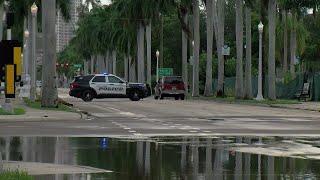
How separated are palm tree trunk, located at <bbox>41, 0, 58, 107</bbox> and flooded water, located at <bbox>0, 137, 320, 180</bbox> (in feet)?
50.7

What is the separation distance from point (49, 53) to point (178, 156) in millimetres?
20352

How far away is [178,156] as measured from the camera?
1467cm

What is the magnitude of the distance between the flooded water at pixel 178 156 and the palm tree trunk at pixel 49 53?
50.7 ft

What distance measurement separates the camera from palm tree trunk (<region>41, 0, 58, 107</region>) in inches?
1335

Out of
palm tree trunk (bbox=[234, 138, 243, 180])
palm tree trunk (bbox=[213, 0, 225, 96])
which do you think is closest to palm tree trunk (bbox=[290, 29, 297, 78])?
palm tree trunk (bbox=[213, 0, 225, 96])

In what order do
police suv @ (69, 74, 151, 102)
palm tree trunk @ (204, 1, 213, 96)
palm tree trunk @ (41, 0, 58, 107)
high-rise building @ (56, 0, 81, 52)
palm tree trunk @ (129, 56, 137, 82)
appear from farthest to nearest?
palm tree trunk @ (129, 56, 137, 82), high-rise building @ (56, 0, 81, 52), palm tree trunk @ (204, 1, 213, 96), police suv @ (69, 74, 151, 102), palm tree trunk @ (41, 0, 58, 107)

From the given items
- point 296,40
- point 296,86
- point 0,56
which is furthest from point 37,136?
point 296,40

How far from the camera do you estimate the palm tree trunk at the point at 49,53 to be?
33.9 m

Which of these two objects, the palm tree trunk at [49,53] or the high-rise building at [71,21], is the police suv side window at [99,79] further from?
the palm tree trunk at [49,53]

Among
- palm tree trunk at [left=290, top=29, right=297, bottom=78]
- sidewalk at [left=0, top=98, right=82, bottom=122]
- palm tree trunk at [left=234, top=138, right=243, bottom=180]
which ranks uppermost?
palm tree trunk at [left=290, top=29, right=297, bottom=78]

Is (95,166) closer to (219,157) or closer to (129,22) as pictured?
(219,157)

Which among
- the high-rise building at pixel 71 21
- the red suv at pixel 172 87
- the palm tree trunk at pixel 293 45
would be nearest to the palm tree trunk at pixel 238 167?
the red suv at pixel 172 87

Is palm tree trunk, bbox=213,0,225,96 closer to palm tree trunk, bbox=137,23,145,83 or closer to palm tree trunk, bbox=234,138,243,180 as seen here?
palm tree trunk, bbox=137,23,145,83

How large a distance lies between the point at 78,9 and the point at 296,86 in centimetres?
6785
